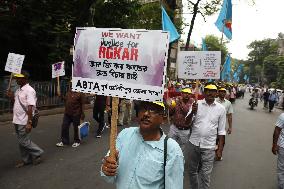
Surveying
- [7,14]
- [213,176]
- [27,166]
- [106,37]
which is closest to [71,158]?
[27,166]

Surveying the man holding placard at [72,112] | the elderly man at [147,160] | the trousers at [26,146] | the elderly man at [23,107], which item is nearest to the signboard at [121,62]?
the elderly man at [147,160]

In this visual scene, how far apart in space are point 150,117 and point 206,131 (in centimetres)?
271

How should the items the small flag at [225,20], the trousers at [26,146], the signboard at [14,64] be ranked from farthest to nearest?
the small flag at [225,20] < the signboard at [14,64] < the trousers at [26,146]

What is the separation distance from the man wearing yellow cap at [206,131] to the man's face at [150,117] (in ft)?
8.46

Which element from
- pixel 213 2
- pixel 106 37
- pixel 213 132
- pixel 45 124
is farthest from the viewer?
pixel 213 2

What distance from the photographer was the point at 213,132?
550 centimetres

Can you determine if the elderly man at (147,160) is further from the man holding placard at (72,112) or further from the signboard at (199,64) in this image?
the man holding placard at (72,112)

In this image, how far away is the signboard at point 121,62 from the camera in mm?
3037

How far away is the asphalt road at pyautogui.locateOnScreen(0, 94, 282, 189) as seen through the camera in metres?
6.39

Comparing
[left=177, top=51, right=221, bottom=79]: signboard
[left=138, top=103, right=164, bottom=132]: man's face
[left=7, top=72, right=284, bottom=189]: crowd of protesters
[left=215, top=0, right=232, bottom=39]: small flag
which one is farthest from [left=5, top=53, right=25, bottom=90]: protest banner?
[left=215, top=0, right=232, bottom=39]: small flag

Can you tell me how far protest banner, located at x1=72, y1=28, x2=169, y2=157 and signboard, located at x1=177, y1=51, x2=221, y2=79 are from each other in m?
4.45

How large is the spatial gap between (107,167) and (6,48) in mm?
17667

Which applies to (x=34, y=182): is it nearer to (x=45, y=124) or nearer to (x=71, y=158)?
(x=71, y=158)

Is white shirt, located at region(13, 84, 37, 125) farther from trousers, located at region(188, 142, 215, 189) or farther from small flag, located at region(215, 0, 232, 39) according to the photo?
small flag, located at region(215, 0, 232, 39)
